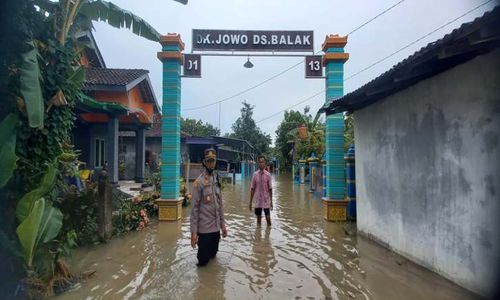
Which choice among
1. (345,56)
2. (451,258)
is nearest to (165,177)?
(345,56)

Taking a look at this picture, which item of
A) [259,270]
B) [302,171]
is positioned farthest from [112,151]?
[302,171]

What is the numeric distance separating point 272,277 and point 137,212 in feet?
16.8

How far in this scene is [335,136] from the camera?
10219 millimetres

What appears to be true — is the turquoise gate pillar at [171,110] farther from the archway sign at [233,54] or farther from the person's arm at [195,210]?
the person's arm at [195,210]

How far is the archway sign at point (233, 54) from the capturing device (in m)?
10.1

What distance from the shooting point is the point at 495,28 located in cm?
323

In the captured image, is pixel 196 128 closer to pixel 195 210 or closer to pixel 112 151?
pixel 112 151

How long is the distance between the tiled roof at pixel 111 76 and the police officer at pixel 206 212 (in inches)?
333

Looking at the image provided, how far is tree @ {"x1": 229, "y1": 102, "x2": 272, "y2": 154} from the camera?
51.3 m

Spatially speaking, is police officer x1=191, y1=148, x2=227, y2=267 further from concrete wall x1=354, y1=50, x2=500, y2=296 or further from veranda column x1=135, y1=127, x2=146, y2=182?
veranda column x1=135, y1=127, x2=146, y2=182

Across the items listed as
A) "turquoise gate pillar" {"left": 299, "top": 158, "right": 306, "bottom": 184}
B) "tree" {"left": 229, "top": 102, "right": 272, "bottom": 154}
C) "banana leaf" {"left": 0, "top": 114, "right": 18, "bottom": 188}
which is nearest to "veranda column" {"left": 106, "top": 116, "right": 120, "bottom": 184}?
"banana leaf" {"left": 0, "top": 114, "right": 18, "bottom": 188}

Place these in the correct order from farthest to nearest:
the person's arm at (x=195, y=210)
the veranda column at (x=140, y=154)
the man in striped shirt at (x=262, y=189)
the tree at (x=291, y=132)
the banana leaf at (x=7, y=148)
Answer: the tree at (x=291, y=132), the veranda column at (x=140, y=154), the man in striped shirt at (x=262, y=189), the person's arm at (x=195, y=210), the banana leaf at (x=7, y=148)

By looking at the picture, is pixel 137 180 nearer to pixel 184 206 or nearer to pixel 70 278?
pixel 184 206

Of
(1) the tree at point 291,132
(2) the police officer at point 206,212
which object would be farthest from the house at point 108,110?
(1) the tree at point 291,132
